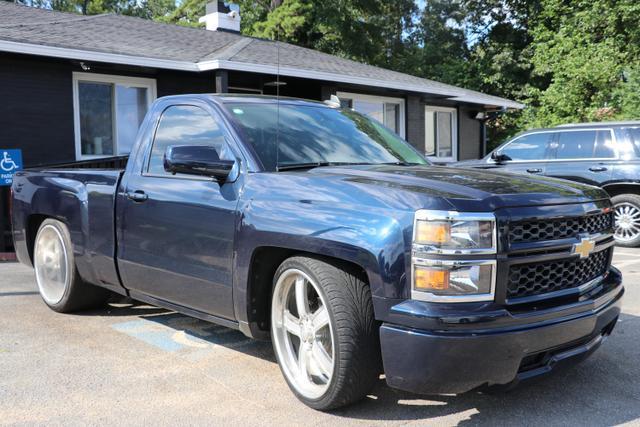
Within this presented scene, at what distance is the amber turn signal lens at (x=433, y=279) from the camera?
284 centimetres

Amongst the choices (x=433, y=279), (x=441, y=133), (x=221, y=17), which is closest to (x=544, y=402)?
(x=433, y=279)

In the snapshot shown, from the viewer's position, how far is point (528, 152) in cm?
1077

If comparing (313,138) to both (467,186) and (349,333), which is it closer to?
(467,186)

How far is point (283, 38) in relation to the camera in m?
25.6

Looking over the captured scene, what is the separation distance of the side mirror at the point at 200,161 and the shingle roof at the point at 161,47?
7166 millimetres

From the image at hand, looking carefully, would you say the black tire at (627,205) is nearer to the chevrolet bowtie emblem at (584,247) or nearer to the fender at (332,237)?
the chevrolet bowtie emblem at (584,247)

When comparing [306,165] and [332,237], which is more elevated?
[306,165]

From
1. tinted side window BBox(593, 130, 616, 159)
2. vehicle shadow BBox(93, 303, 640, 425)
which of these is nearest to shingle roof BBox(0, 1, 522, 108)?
→ tinted side window BBox(593, 130, 616, 159)

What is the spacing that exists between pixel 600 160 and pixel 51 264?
26.9ft

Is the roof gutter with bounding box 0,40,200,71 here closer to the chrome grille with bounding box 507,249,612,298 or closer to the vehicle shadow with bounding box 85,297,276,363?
the vehicle shadow with bounding box 85,297,276,363

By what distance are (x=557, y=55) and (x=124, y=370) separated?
2504 cm

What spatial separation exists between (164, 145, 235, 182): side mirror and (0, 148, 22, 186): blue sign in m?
6.97

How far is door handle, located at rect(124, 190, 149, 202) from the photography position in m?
4.38

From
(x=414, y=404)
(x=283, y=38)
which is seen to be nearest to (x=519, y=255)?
(x=414, y=404)
